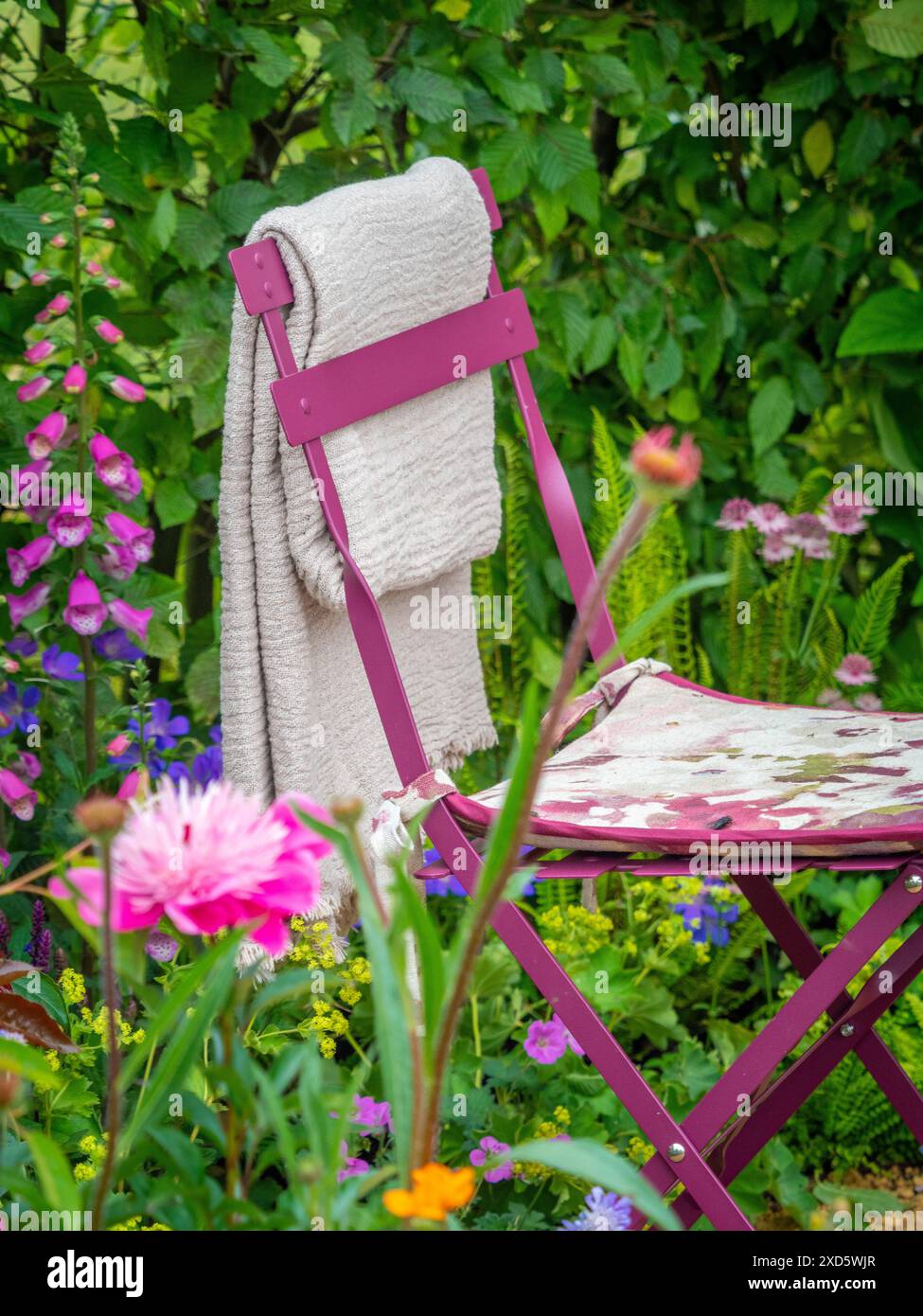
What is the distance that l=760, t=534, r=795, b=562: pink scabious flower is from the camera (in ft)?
7.20

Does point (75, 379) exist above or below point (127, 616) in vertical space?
above

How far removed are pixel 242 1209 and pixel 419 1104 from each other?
100 mm

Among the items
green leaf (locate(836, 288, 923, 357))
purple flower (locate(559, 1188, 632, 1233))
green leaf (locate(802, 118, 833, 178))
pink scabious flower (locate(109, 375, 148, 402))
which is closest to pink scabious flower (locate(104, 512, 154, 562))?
pink scabious flower (locate(109, 375, 148, 402))

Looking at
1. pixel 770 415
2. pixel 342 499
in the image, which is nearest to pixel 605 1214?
pixel 342 499

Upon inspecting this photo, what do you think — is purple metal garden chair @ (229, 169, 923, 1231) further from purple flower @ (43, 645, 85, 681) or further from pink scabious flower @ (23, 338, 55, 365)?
purple flower @ (43, 645, 85, 681)

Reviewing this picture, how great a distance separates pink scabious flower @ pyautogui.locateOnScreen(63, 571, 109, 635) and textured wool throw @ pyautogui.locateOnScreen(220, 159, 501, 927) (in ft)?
1.02

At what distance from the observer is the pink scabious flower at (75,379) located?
4.98ft

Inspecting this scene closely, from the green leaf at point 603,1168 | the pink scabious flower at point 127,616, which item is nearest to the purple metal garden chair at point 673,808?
the pink scabious flower at point 127,616

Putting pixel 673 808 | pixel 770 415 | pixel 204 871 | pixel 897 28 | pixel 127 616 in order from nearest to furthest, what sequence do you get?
pixel 204 871
pixel 673 808
pixel 127 616
pixel 897 28
pixel 770 415

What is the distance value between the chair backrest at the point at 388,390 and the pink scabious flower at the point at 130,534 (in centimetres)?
37

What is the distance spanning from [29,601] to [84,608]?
93mm

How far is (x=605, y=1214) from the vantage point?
120 centimetres

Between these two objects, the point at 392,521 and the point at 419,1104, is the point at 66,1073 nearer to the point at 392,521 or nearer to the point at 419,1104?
the point at 392,521

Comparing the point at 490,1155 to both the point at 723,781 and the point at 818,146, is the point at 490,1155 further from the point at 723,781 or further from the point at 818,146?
the point at 818,146
